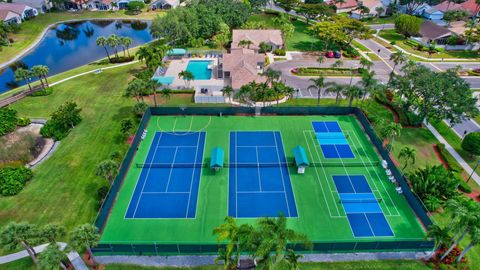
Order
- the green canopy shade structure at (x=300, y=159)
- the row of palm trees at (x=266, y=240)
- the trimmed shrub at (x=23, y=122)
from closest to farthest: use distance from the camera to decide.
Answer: the row of palm trees at (x=266, y=240) → the green canopy shade structure at (x=300, y=159) → the trimmed shrub at (x=23, y=122)

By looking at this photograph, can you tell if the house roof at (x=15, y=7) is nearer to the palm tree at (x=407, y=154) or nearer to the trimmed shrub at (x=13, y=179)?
the trimmed shrub at (x=13, y=179)

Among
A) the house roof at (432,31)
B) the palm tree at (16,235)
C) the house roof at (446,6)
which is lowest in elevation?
the palm tree at (16,235)

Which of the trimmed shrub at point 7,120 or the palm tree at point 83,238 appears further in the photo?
the trimmed shrub at point 7,120

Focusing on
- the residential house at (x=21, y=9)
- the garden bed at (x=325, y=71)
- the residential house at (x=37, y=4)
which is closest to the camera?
the garden bed at (x=325, y=71)

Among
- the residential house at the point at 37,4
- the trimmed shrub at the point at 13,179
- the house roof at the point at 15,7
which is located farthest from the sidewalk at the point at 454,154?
the residential house at the point at 37,4

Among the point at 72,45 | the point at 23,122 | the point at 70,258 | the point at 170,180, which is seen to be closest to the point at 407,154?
the point at 170,180

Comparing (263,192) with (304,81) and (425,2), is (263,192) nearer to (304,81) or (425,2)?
(304,81)

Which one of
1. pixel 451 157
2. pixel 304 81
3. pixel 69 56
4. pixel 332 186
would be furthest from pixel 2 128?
pixel 451 157

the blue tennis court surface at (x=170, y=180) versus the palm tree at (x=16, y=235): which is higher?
the palm tree at (x=16, y=235)
